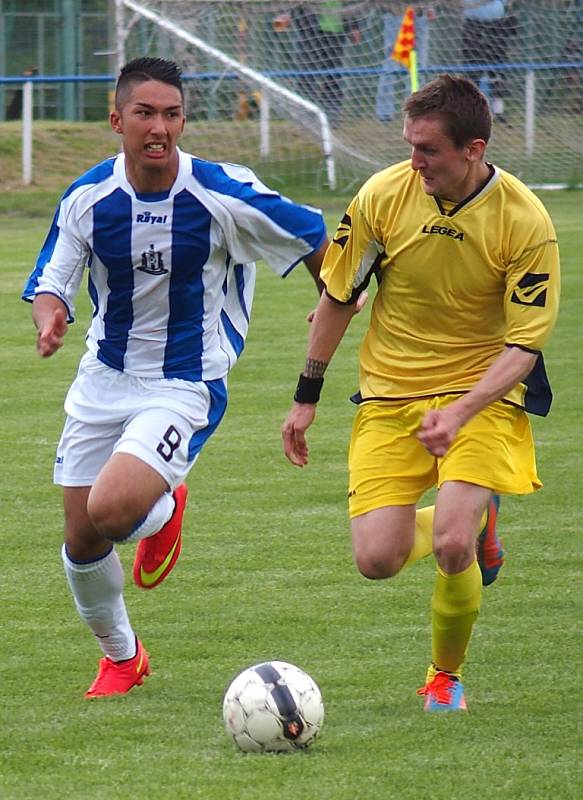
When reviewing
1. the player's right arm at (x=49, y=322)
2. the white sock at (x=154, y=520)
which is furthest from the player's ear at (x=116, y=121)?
the white sock at (x=154, y=520)

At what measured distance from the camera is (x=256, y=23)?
60.7 ft

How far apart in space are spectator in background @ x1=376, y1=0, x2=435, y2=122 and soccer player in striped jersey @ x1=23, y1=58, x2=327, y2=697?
1384 cm

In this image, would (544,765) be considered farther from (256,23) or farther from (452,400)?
(256,23)

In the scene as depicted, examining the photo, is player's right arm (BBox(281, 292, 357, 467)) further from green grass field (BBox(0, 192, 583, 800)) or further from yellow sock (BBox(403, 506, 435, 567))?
green grass field (BBox(0, 192, 583, 800))

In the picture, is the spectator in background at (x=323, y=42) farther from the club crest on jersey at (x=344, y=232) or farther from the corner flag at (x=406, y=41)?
the club crest on jersey at (x=344, y=232)

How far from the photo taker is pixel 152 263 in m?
5.02

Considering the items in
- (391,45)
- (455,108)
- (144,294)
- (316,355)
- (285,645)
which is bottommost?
(391,45)

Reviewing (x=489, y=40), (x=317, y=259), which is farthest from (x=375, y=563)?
(x=489, y=40)

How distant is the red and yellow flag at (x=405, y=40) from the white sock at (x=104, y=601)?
1365cm

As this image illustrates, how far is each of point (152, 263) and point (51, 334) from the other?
455 millimetres

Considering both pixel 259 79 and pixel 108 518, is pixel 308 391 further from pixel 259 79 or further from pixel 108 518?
pixel 259 79

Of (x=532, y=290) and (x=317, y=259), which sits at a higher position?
(x=532, y=290)

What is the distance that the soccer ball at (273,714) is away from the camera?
4270mm

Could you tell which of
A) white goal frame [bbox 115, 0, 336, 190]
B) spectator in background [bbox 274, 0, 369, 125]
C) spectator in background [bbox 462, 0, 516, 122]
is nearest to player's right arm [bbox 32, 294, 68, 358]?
white goal frame [bbox 115, 0, 336, 190]
